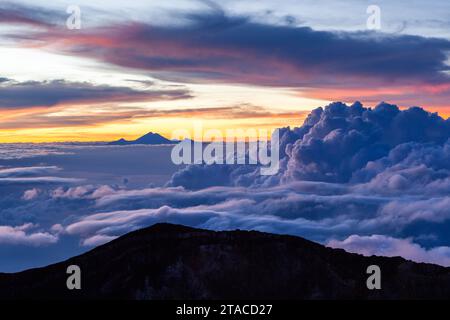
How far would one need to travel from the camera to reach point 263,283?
200m

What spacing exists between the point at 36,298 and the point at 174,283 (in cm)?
3954

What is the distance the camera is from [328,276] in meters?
199
